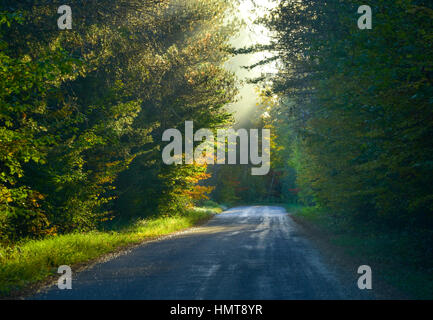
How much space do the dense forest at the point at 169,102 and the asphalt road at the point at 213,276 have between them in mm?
2736

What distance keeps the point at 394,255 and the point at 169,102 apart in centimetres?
1536

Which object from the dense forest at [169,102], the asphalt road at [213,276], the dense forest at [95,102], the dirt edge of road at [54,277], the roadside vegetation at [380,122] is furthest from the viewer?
the dense forest at [95,102]

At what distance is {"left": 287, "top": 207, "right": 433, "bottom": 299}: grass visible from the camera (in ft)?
30.2

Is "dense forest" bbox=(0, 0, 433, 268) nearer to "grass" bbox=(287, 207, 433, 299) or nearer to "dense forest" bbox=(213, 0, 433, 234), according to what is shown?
"dense forest" bbox=(213, 0, 433, 234)

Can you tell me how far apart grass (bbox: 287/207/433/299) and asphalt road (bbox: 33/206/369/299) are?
1.15 metres

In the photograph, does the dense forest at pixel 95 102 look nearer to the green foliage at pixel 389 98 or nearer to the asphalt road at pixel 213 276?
the asphalt road at pixel 213 276

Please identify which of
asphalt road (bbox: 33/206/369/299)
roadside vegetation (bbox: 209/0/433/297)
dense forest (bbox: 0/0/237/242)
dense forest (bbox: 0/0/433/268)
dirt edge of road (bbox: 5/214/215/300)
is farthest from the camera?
dense forest (bbox: 0/0/237/242)

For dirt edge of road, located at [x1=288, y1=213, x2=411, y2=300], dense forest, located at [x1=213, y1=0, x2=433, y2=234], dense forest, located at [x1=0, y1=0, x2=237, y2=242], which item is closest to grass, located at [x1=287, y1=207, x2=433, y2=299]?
dirt edge of road, located at [x1=288, y1=213, x2=411, y2=300]

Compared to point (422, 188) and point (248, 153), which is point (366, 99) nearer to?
point (422, 188)

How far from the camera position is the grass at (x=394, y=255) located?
9218mm

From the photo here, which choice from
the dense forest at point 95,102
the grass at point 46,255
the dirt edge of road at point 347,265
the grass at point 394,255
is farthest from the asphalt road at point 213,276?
the dense forest at point 95,102

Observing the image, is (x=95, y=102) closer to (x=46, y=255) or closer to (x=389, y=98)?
(x=46, y=255)

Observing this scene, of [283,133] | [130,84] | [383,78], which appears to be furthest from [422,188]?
[283,133]

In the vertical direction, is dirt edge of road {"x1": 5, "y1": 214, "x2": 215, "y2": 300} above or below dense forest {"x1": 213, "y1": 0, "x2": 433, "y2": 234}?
below
